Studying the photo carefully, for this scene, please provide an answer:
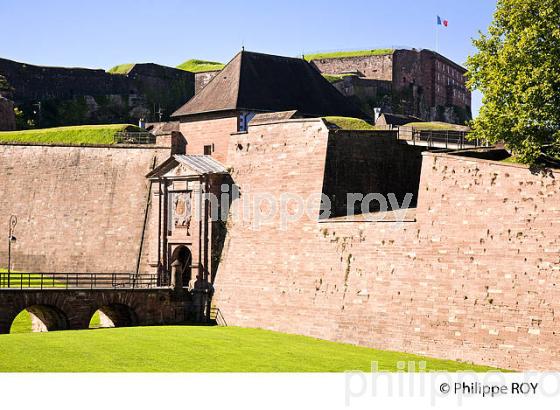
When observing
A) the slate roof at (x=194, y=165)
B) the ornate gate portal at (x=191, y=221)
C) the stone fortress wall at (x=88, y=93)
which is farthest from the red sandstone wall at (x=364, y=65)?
the ornate gate portal at (x=191, y=221)

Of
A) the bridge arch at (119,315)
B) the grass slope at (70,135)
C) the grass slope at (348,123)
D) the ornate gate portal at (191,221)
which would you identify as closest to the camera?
the bridge arch at (119,315)

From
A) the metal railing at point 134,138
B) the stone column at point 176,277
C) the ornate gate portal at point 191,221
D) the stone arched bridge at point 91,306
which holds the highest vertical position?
the metal railing at point 134,138

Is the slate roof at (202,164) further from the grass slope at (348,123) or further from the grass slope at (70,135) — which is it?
the grass slope at (70,135)

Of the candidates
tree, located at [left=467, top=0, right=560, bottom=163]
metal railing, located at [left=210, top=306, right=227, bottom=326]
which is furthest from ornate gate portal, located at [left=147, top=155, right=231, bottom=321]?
tree, located at [left=467, top=0, right=560, bottom=163]

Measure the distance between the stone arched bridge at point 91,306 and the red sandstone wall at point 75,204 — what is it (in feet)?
16.7

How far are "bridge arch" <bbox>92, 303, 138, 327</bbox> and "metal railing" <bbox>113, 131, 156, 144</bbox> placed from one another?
10.9 m

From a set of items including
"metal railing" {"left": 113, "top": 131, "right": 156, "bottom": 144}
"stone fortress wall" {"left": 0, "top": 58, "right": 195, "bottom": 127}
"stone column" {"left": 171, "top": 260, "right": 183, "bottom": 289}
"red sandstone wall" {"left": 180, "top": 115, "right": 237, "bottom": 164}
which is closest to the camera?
"stone column" {"left": 171, "top": 260, "right": 183, "bottom": 289}

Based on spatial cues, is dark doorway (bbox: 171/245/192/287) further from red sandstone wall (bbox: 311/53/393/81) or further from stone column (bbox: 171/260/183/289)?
red sandstone wall (bbox: 311/53/393/81)

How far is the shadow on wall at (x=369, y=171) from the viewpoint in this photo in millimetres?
35250

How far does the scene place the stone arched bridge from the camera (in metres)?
33.6

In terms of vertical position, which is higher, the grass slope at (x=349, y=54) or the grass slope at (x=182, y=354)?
the grass slope at (x=349, y=54)

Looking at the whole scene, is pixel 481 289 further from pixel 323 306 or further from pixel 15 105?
pixel 15 105

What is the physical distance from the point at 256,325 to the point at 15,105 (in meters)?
30.0

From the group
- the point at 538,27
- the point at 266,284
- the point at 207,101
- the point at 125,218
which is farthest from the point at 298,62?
the point at 538,27
